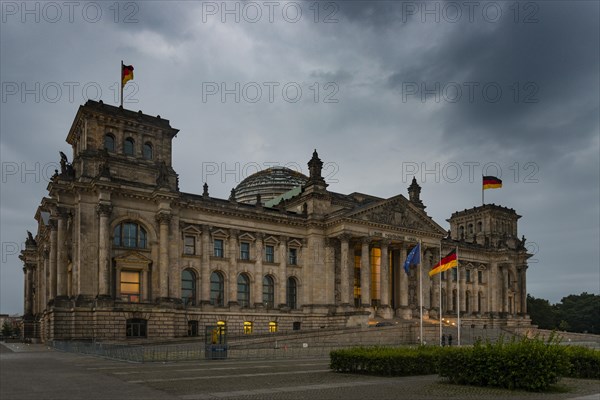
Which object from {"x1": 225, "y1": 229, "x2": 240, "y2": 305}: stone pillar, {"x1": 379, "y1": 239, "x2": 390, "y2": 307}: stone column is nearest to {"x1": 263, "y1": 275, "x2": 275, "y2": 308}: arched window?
{"x1": 225, "y1": 229, "x2": 240, "y2": 305}: stone pillar

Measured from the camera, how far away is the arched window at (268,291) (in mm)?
72062

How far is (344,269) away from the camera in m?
74.4

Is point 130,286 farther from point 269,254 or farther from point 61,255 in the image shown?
point 269,254

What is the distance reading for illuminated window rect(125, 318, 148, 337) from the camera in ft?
191

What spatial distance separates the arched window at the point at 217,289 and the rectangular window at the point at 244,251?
3.84 meters

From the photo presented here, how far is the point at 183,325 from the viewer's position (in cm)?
6250

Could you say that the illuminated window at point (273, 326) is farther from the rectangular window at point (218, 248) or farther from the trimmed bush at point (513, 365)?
the trimmed bush at point (513, 365)

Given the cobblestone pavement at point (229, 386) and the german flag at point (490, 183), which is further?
the german flag at point (490, 183)

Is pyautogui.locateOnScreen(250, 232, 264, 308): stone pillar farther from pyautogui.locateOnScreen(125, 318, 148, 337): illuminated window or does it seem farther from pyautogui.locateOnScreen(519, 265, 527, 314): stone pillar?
pyautogui.locateOnScreen(519, 265, 527, 314): stone pillar

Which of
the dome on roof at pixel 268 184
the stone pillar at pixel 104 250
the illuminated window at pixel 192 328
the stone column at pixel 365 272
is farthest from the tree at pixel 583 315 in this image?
the stone pillar at pixel 104 250

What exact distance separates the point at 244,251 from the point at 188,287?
8664mm

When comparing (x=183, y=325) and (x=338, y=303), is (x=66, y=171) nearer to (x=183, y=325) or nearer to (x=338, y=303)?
(x=183, y=325)

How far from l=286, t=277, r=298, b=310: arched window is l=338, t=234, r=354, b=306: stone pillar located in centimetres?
598

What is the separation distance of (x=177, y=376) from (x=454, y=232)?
92.2 m
